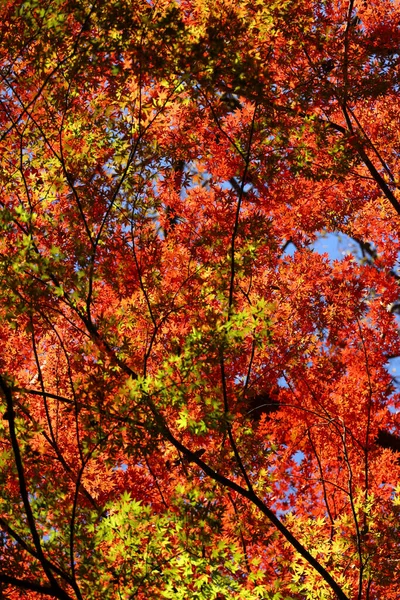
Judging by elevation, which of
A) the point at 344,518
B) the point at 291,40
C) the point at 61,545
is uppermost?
the point at 291,40

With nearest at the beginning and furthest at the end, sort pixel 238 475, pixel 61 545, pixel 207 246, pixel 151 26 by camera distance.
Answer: pixel 61 545
pixel 151 26
pixel 238 475
pixel 207 246

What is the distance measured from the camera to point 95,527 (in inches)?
209

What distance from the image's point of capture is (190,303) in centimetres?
764

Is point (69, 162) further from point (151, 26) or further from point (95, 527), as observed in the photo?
point (95, 527)

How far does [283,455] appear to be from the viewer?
1011 centimetres

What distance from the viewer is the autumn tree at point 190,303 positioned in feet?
17.0

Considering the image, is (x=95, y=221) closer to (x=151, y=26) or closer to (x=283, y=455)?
(x=151, y=26)

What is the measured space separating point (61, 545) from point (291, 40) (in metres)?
6.94

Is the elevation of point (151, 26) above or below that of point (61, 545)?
above

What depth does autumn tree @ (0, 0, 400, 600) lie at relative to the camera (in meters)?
5.18

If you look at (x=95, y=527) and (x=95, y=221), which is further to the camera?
(x=95, y=221)

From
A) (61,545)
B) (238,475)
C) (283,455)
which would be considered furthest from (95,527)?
(283,455)

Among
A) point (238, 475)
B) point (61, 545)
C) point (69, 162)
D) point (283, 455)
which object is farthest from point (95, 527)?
point (283, 455)

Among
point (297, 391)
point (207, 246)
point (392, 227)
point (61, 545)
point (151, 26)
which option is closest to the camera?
point (61, 545)
